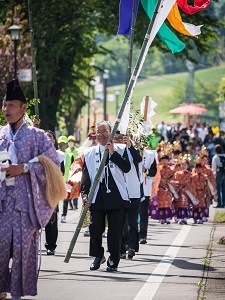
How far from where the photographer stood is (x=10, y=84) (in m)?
11.6

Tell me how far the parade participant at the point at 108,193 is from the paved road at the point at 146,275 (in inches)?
12.8

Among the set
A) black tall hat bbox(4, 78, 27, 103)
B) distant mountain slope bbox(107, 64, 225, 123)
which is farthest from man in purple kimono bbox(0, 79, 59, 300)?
distant mountain slope bbox(107, 64, 225, 123)

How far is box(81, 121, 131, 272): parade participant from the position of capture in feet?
49.8

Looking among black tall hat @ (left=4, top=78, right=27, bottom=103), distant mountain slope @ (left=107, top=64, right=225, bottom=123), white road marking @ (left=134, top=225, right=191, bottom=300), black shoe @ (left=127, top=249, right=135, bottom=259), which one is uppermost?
distant mountain slope @ (left=107, top=64, right=225, bottom=123)

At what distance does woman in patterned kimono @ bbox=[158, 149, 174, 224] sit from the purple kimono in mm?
15119

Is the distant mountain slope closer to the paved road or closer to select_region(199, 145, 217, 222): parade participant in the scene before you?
select_region(199, 145, 217, 222): parade participant

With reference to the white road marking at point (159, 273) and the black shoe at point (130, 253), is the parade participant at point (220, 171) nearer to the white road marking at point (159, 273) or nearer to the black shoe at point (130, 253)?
the white road marking at point (159, 273)

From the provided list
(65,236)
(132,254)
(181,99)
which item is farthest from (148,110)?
(181,99)

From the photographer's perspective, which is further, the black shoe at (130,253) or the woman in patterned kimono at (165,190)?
the woman in patterned kimono at (165,190)

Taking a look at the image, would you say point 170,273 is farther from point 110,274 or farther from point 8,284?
point 8,284

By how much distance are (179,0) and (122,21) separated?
42.4 inches

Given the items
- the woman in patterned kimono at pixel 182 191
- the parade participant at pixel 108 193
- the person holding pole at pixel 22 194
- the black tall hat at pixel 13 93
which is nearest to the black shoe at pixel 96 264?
the parade participant at pixel 108 193

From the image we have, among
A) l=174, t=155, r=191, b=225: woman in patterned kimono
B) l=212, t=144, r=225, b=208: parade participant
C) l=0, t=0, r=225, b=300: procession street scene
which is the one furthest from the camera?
l=212, t=144, r=225, b=208: parade participant

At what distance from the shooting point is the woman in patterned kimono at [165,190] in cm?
2664
